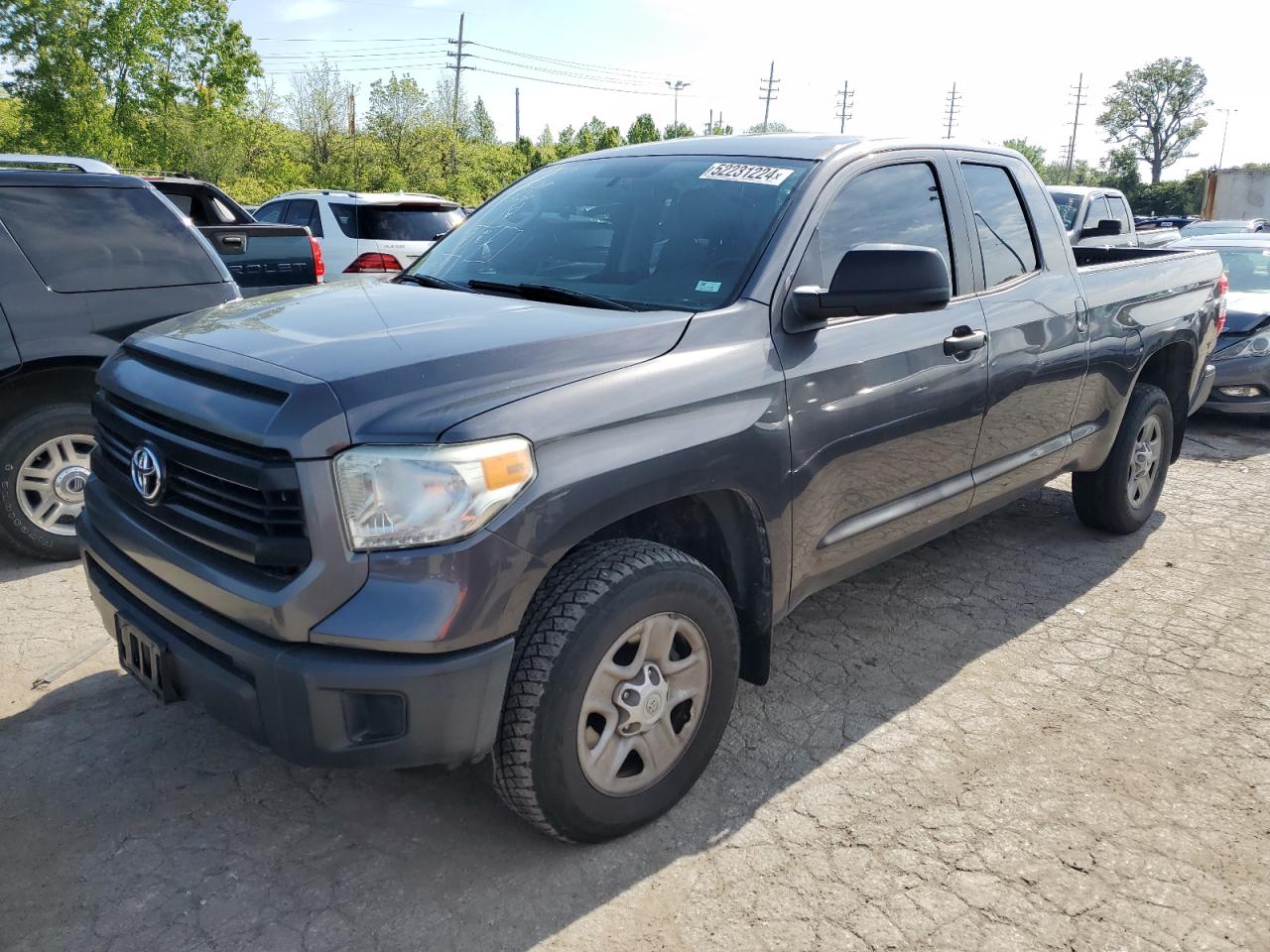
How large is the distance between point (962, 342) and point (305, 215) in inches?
388

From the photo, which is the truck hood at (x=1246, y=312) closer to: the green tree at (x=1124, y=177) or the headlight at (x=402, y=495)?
the headlight at (x=402, y=495)

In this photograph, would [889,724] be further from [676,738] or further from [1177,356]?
[1177,356]

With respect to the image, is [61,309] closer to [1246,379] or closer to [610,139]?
[1246,379]

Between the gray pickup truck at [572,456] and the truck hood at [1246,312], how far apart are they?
18.0ft

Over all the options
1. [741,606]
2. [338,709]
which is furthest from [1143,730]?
[338,709]

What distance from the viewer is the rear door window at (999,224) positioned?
3.87 m

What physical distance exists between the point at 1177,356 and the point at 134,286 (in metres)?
5.31

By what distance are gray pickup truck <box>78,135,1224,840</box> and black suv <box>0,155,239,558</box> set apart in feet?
6.10

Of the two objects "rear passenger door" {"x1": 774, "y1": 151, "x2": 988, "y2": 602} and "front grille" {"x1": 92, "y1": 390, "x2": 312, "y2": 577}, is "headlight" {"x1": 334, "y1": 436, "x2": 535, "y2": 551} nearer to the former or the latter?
"front grille" {"x1": 92, "y1": 390, "x2": 312, "y2": 577}

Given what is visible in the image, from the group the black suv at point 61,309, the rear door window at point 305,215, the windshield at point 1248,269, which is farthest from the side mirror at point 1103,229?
the black suv at point 61,309

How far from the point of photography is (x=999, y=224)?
4008 millimetres

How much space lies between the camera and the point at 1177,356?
17.4 feet

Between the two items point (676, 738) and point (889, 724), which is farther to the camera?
point (889, 724)

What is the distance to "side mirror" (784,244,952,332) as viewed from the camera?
2818 mm
